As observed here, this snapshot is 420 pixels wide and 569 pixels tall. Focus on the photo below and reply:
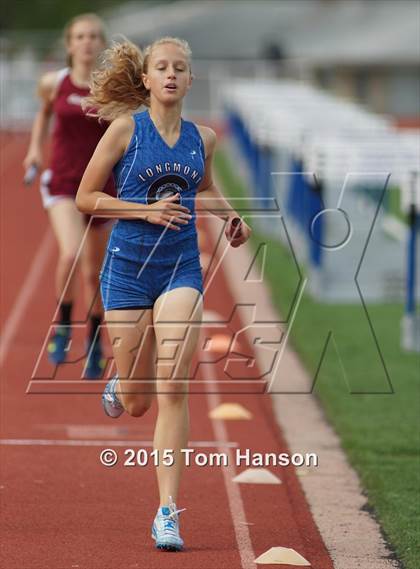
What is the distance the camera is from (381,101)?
45.3 meters

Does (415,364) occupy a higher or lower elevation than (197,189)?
higher

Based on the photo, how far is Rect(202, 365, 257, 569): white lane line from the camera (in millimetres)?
6863

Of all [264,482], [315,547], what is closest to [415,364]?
[264,482]

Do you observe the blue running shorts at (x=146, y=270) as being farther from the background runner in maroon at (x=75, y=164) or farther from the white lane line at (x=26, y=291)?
the white lane line at (x=26, y=291)

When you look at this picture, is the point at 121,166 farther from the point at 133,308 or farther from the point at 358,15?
the point at 358,15

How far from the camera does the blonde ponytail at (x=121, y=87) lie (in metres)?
7.25

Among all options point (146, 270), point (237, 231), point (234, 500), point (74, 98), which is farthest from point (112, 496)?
point (74, 98)

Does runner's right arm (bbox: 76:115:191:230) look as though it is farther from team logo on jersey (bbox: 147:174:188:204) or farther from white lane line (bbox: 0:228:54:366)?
white lane line (bbox: 0:228:54:366)

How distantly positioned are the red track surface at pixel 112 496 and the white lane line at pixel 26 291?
94cm

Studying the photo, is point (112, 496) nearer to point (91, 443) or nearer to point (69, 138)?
point (91, 443)

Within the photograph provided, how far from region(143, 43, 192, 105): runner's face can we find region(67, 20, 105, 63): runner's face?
11.8ft

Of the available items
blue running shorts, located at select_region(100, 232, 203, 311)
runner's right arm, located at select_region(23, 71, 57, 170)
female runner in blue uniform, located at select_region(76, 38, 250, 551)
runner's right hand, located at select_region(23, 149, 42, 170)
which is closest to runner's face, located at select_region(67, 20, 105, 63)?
runner's right arm, located at select_region(23, 71, 57, 170)

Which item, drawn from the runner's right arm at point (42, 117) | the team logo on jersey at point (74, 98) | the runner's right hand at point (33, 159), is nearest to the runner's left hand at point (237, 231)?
the team logo on jersey at point (74, 98)

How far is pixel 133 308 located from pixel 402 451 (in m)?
2.75
